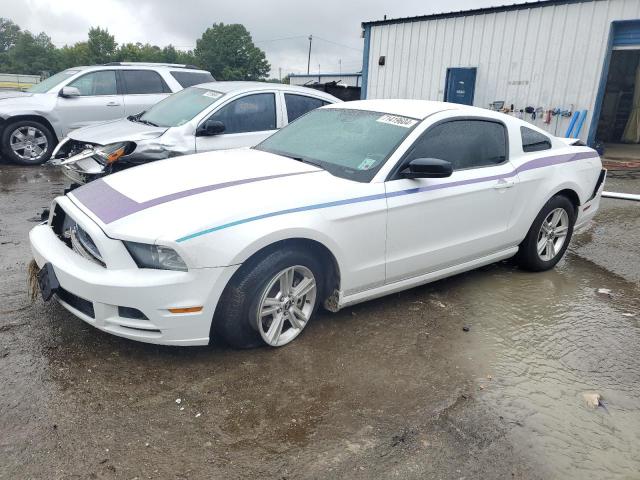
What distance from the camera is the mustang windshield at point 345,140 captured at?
3697 mm

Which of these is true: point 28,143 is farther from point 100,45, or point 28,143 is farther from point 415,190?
point 100,45

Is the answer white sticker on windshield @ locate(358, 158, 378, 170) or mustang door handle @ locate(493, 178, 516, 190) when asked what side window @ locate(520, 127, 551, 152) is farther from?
white sticker on windshield @ locate(358, 158, 378, 170)

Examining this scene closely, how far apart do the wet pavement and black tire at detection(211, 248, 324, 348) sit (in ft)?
0.54

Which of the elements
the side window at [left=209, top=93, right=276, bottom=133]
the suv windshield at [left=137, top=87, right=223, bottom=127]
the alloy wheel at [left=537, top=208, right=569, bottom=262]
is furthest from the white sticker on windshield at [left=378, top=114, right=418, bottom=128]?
the suv windshield at [left=137, top=87, right=223, bottom=127]

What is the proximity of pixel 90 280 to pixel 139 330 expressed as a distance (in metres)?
0.39

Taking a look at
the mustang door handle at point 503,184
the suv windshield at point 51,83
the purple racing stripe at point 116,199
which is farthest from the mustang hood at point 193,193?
the suv windshield at point 51,83

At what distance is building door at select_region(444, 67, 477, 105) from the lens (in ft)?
42.4

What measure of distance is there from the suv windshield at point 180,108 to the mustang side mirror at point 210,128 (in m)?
0.28

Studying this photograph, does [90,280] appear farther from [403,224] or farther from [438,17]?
[438,17]

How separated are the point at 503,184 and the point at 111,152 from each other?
4.21 metres

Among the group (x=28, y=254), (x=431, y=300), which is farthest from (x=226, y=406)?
(x=28, y=254)

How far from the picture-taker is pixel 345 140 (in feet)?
13.1

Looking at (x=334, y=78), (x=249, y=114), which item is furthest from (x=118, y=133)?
(x=334, y=78)

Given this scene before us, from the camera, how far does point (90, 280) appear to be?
114 inches
